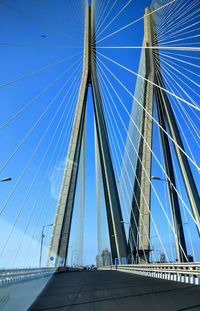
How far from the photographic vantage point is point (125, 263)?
119 feet

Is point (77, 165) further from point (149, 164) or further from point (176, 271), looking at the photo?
point (176, 271)

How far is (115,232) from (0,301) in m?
26.5

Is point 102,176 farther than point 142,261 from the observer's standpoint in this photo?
No

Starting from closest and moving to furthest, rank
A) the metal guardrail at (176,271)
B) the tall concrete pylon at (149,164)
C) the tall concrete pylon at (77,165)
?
the metal guardrail at (176,271) < the tall concrete pylon at (149,164) < the tall concrete pylon at (77,165)

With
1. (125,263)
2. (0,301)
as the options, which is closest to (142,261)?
(125,263)

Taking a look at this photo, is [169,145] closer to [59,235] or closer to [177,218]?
[177,218]

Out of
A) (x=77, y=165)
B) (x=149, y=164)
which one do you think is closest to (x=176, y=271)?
(x=149, y=164)

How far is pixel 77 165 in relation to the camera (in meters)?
34.1

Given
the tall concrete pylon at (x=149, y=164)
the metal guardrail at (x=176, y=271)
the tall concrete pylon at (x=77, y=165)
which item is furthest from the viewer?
the tall concrete pylon at (x=77, y=165)

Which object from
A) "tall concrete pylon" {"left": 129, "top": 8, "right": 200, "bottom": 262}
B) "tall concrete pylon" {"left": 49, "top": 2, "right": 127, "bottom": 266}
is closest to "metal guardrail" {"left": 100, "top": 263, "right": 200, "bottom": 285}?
"tall concrete pylon" {"left": 129, "top": 8, "right": 200, "bottom": 262}

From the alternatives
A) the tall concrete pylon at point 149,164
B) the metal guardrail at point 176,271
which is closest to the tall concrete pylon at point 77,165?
the tall concrete pylon at point 149,164

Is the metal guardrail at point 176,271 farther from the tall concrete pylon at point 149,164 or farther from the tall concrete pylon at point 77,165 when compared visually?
the tall concrete pylon at point 77,165

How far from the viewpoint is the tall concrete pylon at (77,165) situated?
32.9 m

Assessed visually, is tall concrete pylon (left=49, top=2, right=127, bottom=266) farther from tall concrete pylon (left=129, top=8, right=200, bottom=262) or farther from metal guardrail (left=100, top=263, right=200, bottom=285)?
metal guardrail (left=100, top=263, right=200, bottom=285)
